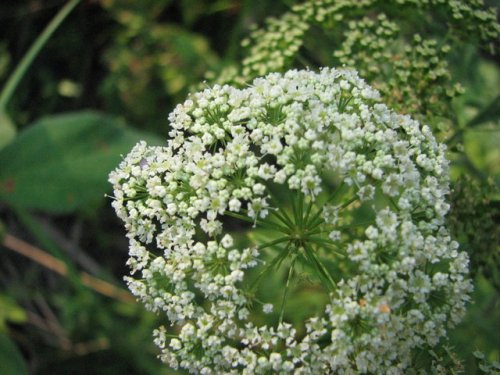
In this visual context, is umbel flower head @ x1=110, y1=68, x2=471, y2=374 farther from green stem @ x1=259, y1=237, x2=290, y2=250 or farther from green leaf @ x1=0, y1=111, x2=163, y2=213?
green leaf @ x1=0, y1=111, x2=163, y2=213

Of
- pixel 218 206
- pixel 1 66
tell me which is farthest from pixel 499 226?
pixel 1 66

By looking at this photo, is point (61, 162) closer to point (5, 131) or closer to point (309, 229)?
point (5, 131)

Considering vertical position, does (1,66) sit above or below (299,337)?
above

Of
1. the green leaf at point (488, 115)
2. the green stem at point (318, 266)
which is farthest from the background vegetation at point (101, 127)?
the green stem at point (318, 266)

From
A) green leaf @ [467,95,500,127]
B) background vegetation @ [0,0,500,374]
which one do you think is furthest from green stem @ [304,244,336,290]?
green leaf @ [467,95,500,127]

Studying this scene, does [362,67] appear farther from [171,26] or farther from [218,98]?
[171,26]

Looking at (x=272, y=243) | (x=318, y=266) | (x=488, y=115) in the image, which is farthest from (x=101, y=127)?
(x=488, y=115)

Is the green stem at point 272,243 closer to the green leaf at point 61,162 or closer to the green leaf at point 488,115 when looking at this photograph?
the green leaf at point 488,115
